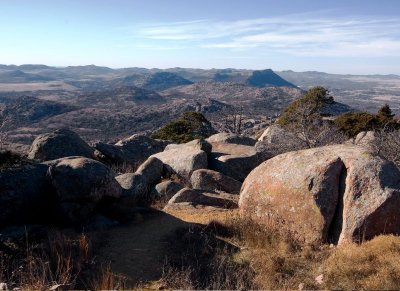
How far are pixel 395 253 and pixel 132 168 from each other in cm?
1294

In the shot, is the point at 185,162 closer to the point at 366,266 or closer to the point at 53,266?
the point at 53,266

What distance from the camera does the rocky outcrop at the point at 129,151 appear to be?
19516 mm

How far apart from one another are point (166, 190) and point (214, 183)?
1.88 metres

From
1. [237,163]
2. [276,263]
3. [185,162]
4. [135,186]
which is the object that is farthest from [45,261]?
[237,163]

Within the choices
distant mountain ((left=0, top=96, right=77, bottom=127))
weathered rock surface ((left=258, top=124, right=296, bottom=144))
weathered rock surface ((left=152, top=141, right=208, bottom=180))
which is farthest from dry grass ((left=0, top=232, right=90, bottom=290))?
distant mountain ((left=0, top=96, right=77, bottom=127))

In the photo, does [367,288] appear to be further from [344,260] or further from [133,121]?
[133,121]

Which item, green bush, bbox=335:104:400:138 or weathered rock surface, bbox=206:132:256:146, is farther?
green bush, bbox=335:104:400:138

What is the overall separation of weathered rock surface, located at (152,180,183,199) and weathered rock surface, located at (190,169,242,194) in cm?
90

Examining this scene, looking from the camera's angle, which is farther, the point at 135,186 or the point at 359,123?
the point at 359,123

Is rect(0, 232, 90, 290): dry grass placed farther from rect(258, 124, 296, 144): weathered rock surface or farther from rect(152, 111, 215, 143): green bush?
rect(152, 111, 215, 143): green bush

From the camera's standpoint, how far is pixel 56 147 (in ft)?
52.3

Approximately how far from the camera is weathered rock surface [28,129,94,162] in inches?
615

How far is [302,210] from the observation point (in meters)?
9.38

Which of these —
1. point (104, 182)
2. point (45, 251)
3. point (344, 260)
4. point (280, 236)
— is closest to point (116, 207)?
point (104, 182)
